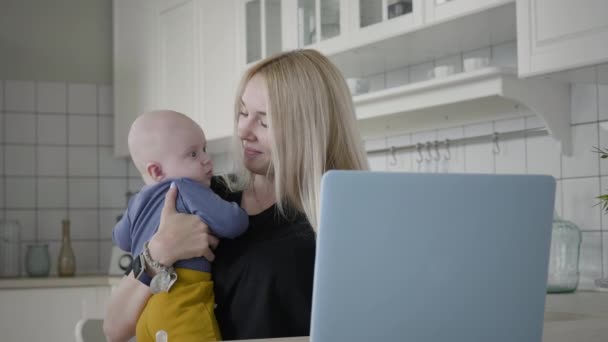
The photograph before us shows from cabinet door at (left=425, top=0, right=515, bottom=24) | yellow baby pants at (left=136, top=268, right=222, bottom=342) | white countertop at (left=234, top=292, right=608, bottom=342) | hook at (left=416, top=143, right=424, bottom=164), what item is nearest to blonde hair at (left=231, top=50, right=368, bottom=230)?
yellow baby pants at (left=136, top=268, right=222, bottom=342)

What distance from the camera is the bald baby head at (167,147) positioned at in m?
→ 1.58

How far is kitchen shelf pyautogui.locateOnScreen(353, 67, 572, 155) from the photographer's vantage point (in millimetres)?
2225

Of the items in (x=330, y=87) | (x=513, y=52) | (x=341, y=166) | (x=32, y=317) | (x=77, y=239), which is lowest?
(x=32, y=317)

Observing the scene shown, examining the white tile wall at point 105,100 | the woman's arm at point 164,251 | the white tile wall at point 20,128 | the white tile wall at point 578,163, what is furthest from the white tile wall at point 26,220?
the woman's arm at point 164,251

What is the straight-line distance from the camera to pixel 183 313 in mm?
1432

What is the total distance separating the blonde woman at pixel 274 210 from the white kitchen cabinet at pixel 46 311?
2147mm

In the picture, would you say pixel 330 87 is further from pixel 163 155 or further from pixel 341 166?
pixel 163 155

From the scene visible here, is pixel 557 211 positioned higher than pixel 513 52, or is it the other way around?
pixel 513 52

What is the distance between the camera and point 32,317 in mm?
3562

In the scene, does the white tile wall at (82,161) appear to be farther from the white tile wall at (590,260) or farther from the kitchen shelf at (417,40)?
the white tile wall at (590,260)

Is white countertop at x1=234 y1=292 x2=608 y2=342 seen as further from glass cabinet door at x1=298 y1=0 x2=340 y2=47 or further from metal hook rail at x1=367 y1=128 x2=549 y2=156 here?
glass cabinet door at x1=298 y1=0 x2=340 y2=47

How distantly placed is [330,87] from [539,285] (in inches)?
26.8

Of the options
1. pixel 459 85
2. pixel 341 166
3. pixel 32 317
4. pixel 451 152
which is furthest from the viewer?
pixel 32 317

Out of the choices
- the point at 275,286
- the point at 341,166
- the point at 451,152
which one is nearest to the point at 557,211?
the point at 451,152
